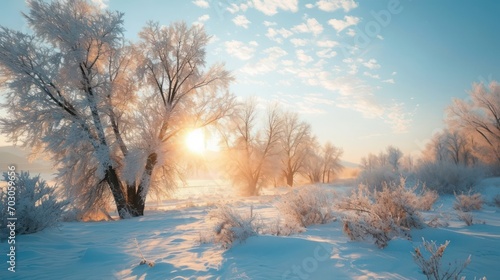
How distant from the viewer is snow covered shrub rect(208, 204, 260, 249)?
4727 mm

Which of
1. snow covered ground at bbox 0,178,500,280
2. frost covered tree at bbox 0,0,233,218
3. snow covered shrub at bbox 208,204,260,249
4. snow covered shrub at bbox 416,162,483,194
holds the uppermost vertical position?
frost covered tree at bbox 0,0,233,218

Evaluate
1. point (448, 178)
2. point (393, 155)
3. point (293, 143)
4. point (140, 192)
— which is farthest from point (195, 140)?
point (393, 155)

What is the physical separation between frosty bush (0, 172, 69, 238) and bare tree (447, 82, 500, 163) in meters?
→ 31.2

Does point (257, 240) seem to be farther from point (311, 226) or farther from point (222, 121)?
point (222, 121)

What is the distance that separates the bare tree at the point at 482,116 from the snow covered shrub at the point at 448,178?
37.5 feet

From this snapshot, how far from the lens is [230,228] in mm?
4797

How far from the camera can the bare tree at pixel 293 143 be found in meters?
31.4

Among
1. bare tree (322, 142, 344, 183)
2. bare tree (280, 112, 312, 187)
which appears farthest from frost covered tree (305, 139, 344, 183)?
bare tree (280, 112, 312, 187)

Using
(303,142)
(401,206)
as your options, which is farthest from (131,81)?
(303,142)

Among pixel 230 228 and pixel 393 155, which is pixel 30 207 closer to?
pixel 230 228

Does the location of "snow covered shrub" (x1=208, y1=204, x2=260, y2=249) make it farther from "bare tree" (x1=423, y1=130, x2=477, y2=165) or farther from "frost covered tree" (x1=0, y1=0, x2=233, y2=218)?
"bare tree" (x1=423, y1=130, x2=477, y2=165)

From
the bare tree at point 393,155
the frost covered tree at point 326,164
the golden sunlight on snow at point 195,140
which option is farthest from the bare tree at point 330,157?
the golden sunlight on snow at point 195,140

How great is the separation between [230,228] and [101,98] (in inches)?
303

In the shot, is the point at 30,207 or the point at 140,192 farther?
the point at 140,192
